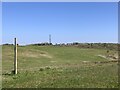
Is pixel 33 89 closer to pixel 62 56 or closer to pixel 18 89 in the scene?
pixel 18 89

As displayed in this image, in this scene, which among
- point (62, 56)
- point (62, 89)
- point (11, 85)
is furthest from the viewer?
point (62, 56)

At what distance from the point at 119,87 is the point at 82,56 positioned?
38898mm

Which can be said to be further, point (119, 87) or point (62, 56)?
point (62, 56)

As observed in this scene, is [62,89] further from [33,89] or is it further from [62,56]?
[62,56]

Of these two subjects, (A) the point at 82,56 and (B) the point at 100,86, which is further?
(A) the point at 82,56

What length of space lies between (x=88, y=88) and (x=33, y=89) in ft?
8.74

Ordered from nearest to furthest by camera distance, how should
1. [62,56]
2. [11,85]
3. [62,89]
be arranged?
[62,89]
[11,85]
[62,56]

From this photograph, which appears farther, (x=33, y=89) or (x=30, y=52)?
(x=30, y=52)

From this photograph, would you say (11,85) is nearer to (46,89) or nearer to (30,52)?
(46,89)

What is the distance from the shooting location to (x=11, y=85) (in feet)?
60.7

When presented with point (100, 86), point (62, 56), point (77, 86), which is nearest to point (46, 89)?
point (77, 86)

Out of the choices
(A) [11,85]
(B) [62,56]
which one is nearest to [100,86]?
(A) [11,85]

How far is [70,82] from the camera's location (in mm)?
19062

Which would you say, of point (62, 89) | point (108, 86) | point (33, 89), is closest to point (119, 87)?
point (108, 86)
